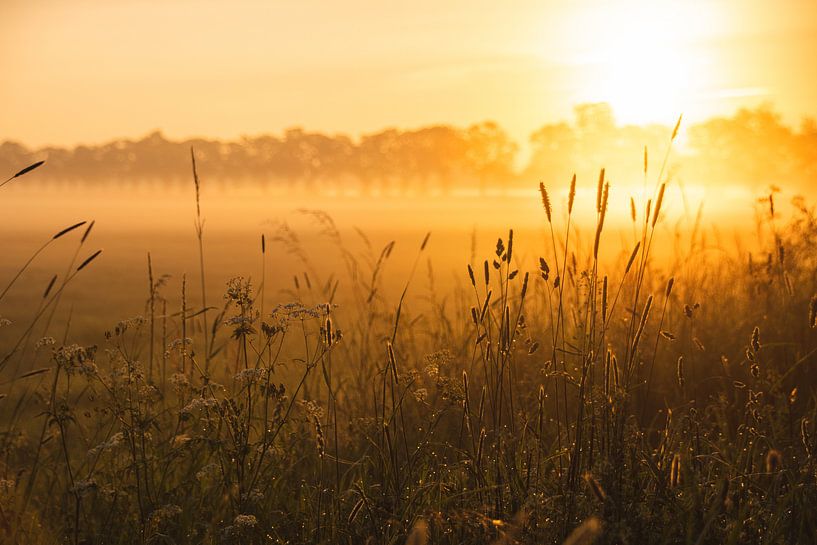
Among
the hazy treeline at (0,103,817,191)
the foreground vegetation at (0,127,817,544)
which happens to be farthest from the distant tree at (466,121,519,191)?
the foreground vegetation at (0,127,817,544)

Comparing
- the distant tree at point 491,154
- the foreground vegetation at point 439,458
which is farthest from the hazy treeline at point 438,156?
the foreground vegetation at point 439,458

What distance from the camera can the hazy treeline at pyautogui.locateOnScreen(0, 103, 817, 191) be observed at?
60219mm

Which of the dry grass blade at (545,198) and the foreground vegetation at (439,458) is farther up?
the dry grass blade at (545,198)

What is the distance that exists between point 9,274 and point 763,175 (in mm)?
59643

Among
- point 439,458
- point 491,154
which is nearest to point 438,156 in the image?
point 491,154

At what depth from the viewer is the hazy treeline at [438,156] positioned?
6022 centimetres

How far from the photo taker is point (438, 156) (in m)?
83.4

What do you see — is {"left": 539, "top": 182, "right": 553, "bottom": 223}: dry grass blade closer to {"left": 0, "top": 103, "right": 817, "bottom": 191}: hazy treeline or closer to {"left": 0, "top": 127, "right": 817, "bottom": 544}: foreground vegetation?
{"left": 0, "top": 127, "right": 817, "bottom": 544}: foreground vegetation

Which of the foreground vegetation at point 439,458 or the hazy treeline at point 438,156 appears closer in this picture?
the foreground vegetation at point 439,458

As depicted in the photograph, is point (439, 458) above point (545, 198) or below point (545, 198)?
below

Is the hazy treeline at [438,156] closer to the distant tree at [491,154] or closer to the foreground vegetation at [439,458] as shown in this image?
the distant tree at [491,154]

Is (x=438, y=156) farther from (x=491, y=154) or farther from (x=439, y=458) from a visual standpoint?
(x=439, y=458)

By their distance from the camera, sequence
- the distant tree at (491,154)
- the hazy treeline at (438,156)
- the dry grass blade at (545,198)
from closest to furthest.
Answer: the dry grass blade at (545,198) < the hazy treeline at (438,156) < the distant tree at (491,154)

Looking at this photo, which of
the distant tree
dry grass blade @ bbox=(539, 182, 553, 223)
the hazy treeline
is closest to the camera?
dry grass blade @ bbox=(539, 182, 553, 223)
